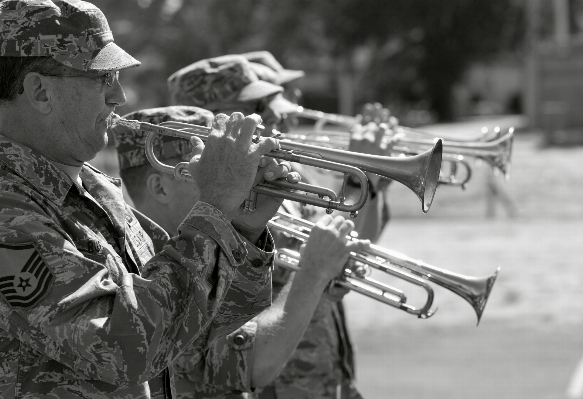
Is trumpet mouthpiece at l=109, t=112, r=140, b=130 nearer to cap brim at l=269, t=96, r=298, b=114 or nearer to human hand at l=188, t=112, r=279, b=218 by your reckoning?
human hand at l=188, t=112, r=279, b=218

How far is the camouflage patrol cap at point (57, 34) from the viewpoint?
226 cm

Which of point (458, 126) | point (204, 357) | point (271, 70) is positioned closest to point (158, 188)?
point (204, 357)

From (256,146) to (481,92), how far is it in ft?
182

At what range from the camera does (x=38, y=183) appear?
229cm

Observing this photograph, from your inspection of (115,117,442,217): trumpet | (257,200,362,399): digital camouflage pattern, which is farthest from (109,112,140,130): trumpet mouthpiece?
(257,200,362,399): digital camouflage pattern

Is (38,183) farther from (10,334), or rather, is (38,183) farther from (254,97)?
(254,97)

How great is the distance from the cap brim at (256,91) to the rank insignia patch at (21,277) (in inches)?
85.7

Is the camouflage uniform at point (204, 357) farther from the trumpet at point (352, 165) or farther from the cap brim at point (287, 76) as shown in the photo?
the cap brim at point (287, 76)

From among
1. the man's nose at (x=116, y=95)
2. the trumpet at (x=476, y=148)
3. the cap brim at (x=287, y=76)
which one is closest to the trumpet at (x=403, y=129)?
the trumpet at (x=476, y=148)

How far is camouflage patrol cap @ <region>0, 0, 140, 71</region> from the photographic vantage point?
7.43 ft

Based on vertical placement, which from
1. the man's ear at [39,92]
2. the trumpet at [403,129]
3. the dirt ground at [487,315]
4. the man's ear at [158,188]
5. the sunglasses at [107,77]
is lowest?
the dirt ground at [487,315]

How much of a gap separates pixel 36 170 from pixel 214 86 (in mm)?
1924

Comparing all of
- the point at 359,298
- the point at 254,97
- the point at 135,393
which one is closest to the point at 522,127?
the point at 359,298

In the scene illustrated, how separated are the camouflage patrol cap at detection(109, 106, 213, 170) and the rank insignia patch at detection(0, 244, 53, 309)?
1.04 m
